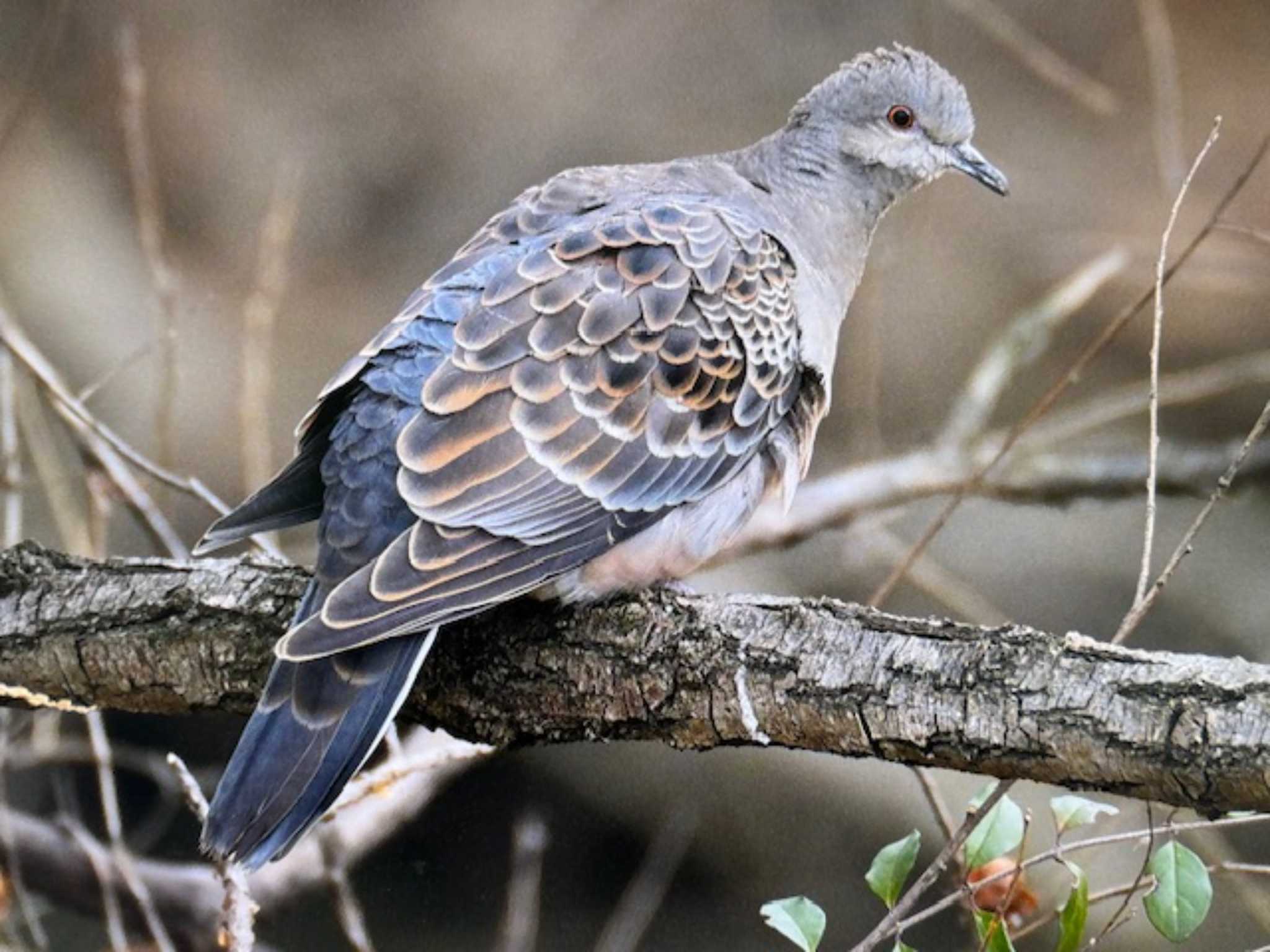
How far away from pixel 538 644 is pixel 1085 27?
2702 millimetres

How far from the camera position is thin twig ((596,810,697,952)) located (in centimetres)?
367

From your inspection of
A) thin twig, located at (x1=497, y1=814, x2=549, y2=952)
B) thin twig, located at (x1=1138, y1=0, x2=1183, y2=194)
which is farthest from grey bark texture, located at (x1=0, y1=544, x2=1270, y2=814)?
Result: thin twig, located at (x1=1138, y1=0, x2=1183, y2=194)

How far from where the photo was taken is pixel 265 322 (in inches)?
122

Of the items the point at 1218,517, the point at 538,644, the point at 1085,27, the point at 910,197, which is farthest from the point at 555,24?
the point at 538,644

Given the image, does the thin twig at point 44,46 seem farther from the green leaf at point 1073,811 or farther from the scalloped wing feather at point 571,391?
the green leaf at point 1073,811

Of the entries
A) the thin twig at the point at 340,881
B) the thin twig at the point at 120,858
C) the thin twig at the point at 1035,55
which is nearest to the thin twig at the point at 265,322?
the thin twig at the point at 120,858

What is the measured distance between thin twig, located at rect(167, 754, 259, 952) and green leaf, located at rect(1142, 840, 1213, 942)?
1.02m

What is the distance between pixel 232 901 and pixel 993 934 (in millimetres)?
913

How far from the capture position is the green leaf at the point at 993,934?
1.60m

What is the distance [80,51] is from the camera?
4062 mm

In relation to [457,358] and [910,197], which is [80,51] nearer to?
[910,197]

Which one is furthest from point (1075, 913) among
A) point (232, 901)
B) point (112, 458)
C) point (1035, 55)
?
point (1035, 55)

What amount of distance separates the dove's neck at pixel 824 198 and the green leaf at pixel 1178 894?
44.5 inches

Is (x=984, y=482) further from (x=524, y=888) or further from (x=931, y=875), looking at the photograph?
(x=931, y=875)
